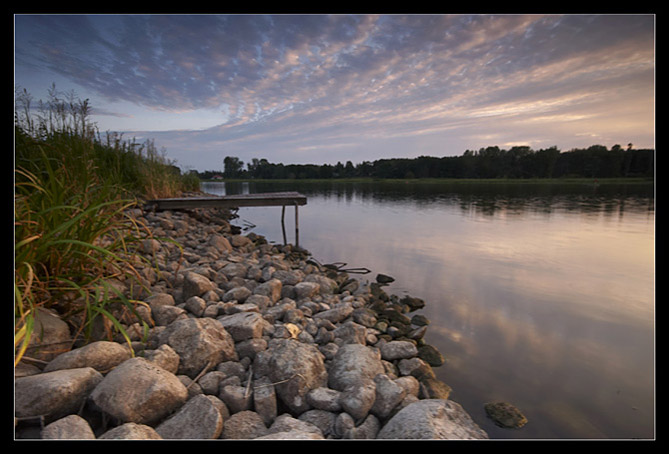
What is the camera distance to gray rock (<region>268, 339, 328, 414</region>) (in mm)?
1628

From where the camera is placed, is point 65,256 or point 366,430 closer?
point 366,430

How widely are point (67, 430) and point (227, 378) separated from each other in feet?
2.42

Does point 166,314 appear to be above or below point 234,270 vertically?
above

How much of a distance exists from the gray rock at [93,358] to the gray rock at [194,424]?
0.47 metres

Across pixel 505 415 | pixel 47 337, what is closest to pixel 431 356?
pixel 505 415

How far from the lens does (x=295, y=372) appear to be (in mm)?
1698

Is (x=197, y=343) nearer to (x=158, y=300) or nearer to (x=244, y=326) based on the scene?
(x=244, y=326)

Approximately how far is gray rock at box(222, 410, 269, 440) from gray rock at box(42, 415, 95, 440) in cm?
52

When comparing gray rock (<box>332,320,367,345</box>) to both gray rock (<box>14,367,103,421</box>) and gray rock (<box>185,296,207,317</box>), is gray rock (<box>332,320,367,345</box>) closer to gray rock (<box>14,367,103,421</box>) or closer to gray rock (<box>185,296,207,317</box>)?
gray rock (<box>185,296,207,317</box>)
